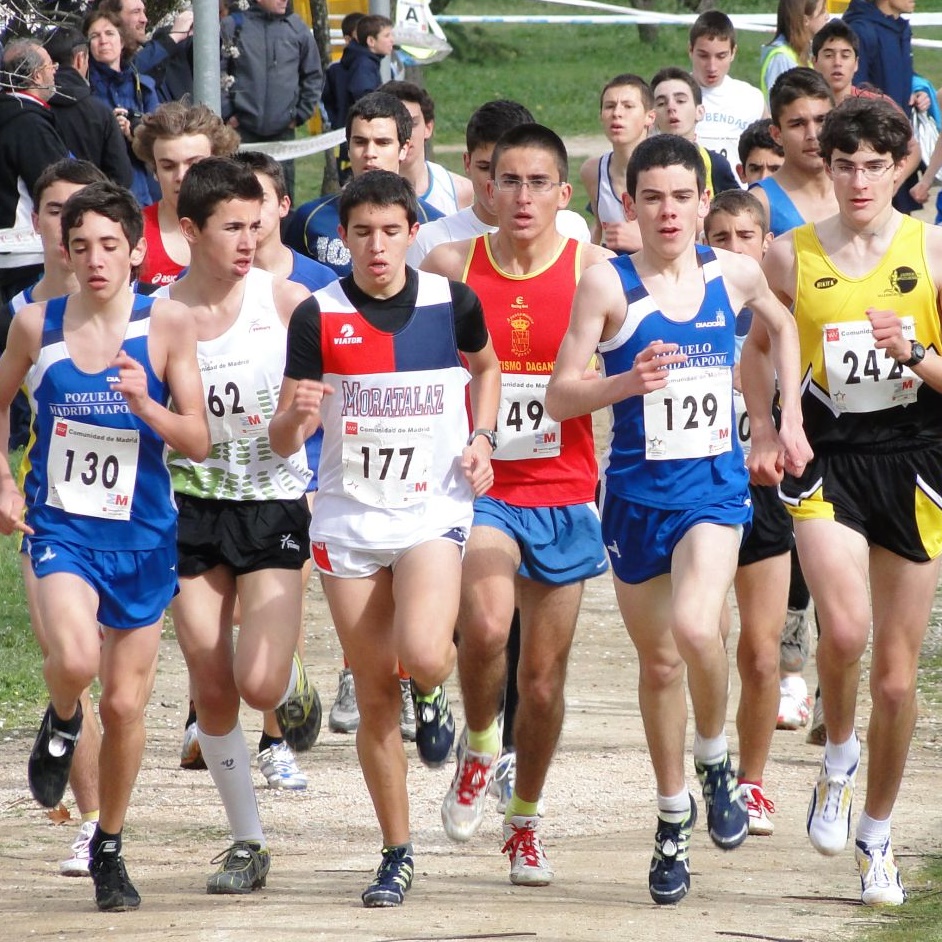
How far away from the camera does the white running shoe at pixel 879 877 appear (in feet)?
19.4

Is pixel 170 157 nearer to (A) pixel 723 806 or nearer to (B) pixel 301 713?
(B) pixel 301 713

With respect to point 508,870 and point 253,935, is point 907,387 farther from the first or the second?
point 253,935

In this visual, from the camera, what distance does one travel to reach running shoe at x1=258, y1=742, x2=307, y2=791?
7594 millimetres

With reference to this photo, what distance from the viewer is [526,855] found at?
629 cm

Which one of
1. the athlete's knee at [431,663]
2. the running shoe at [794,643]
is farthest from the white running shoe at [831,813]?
the running shoe at [794,643]

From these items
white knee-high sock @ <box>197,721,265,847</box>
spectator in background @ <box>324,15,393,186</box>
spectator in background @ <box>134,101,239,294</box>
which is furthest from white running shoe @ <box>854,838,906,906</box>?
spectator in background @ <box>324,15,393,186</box>

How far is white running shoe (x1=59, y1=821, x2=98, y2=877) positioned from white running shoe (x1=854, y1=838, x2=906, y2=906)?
2.54 metres

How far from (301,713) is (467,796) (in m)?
0.90

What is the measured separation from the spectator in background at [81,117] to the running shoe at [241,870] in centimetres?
630

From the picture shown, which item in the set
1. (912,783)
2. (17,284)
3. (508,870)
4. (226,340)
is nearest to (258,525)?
(226,340)

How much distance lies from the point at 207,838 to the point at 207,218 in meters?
2.29

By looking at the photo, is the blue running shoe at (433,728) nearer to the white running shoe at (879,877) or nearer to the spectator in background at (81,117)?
the white running shoe at (879,877)

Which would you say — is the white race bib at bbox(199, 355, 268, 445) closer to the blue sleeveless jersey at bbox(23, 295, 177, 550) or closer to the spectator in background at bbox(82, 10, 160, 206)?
the blue sleeveless jersey at bbox(23, 295, 177, 550)

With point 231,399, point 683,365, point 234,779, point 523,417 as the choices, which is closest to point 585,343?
point 683,365
